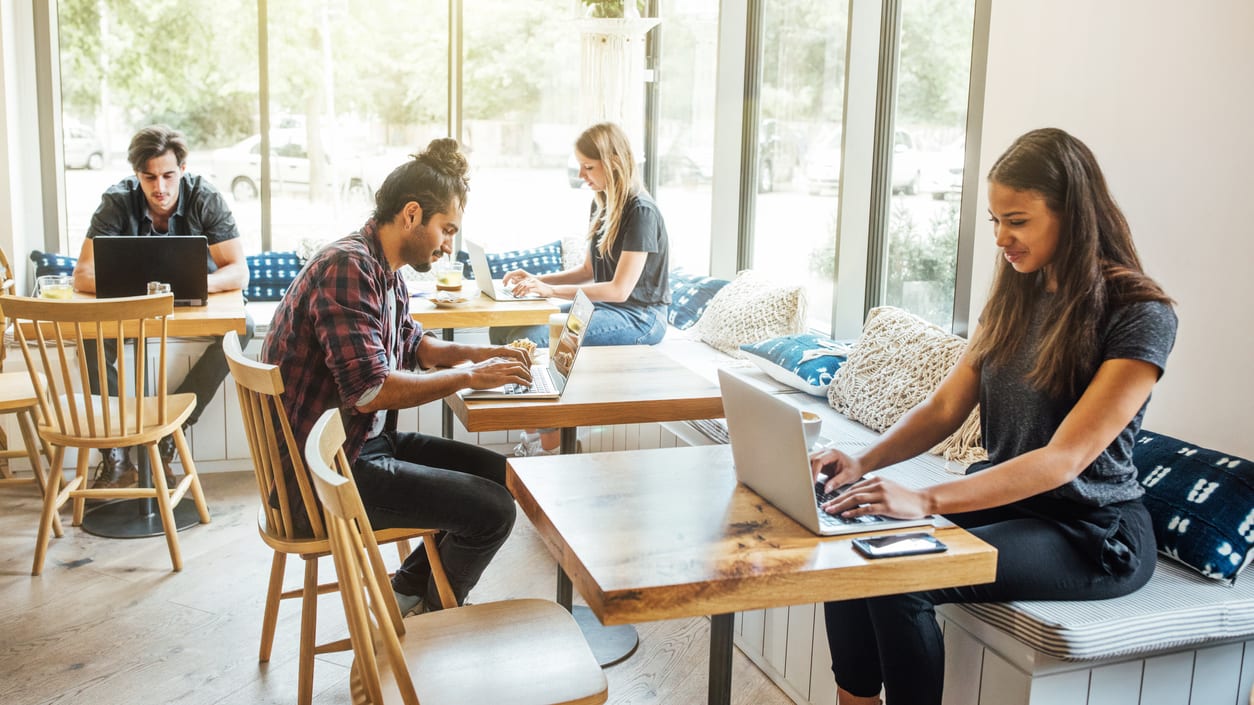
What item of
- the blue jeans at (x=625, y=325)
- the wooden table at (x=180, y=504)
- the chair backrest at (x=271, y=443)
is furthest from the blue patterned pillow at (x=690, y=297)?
the chair backrest at (x=271, y=443)

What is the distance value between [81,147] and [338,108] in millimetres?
1231

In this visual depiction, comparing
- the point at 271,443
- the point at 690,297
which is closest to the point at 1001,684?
the point at 271,443

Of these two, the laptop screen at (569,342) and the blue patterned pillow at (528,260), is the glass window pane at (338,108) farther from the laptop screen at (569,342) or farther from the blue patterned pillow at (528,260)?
the laptop screen at (569,342)

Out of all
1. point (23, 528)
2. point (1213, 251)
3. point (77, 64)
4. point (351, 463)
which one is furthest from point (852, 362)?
point (77, 64)

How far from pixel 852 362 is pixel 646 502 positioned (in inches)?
67.7

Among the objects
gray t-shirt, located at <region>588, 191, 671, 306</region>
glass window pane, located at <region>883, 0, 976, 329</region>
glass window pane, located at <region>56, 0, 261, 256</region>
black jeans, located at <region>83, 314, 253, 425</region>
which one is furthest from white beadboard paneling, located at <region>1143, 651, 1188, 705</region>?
glass window pane, located at <region>56, 0, 261, 256</region>

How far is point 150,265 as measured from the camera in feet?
11.9

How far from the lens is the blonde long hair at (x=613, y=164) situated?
4.04 meters

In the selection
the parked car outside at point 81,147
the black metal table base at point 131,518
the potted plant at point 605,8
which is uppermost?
the potted plant at point 605,8

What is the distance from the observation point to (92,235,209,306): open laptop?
360 centimetres

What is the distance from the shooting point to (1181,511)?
218 centimetres

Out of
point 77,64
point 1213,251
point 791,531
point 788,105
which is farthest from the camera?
point 77,64

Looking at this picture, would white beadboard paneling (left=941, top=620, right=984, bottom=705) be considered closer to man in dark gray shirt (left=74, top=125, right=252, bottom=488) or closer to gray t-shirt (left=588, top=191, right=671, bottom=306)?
gray t-shirt (left=588, top=191, right=671, bottom=306)

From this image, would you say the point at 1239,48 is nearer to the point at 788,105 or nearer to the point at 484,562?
the point at 484,562
